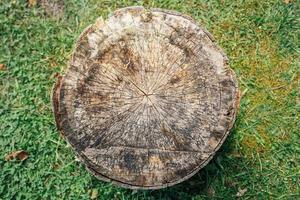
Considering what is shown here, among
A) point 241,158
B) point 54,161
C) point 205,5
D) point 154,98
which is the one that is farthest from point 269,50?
point 54,161

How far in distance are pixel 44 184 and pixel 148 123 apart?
1490mm

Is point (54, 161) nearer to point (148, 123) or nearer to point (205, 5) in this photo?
point (148, 123)

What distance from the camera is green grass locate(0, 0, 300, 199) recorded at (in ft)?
13.9

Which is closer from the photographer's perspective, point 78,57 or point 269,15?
point 78,57

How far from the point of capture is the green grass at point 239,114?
4227 mm

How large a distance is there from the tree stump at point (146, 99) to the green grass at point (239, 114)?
908mm

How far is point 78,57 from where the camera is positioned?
135 inches

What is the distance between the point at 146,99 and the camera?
3320 millimetres

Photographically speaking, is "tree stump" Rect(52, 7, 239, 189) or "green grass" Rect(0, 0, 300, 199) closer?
"tree stump" Rect(52, 7, 239, 189)

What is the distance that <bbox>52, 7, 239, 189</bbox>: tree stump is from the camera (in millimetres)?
3328

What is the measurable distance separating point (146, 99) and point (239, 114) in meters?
1.36

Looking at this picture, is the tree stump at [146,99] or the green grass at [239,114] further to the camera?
the green grass at [239,114]

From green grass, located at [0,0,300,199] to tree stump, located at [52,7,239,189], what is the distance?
35.8 inches

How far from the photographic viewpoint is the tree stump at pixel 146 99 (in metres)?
3.33
